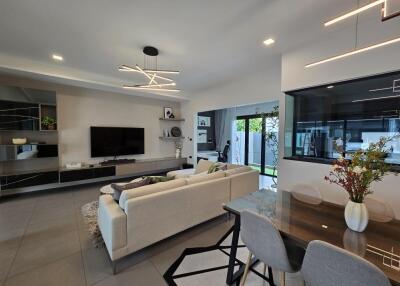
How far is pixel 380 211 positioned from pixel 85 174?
17.4 ft

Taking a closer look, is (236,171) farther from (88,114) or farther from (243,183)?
(88,114)

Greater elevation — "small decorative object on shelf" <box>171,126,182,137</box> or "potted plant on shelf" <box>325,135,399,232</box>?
"small decorative object on shelf" <box>171,126,182,137</box>

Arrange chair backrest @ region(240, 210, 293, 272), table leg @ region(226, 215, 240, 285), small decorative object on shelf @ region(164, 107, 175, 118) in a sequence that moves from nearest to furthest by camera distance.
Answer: chair backrest @ region(240, 210, 293, 272), table leg @ region(226, 215, 240, 285), small decorative object on shelf @ region(164, 107, 175, 118)

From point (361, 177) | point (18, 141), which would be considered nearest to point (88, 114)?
point (18, 141)

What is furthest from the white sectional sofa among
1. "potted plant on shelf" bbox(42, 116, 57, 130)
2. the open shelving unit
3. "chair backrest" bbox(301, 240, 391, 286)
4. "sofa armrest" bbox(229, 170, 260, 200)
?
the open shelving unit

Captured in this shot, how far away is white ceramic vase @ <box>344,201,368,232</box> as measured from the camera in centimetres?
130

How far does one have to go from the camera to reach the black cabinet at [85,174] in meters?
4.39

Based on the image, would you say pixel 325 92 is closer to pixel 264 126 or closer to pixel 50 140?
pixel 264 126

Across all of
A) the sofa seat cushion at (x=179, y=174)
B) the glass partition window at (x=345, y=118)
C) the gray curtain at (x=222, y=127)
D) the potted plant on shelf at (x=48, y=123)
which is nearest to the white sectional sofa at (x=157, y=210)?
the sofa seat cushion at (x=179, y=174)

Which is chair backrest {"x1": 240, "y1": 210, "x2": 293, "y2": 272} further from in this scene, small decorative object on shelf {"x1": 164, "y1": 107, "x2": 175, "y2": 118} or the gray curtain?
the gray curtain

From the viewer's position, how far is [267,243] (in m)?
1.34

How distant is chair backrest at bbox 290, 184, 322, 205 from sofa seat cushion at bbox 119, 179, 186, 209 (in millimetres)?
1378

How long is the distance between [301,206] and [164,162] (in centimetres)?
484

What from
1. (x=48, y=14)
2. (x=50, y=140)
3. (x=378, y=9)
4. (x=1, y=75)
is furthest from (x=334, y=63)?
(x=1, y=75)
